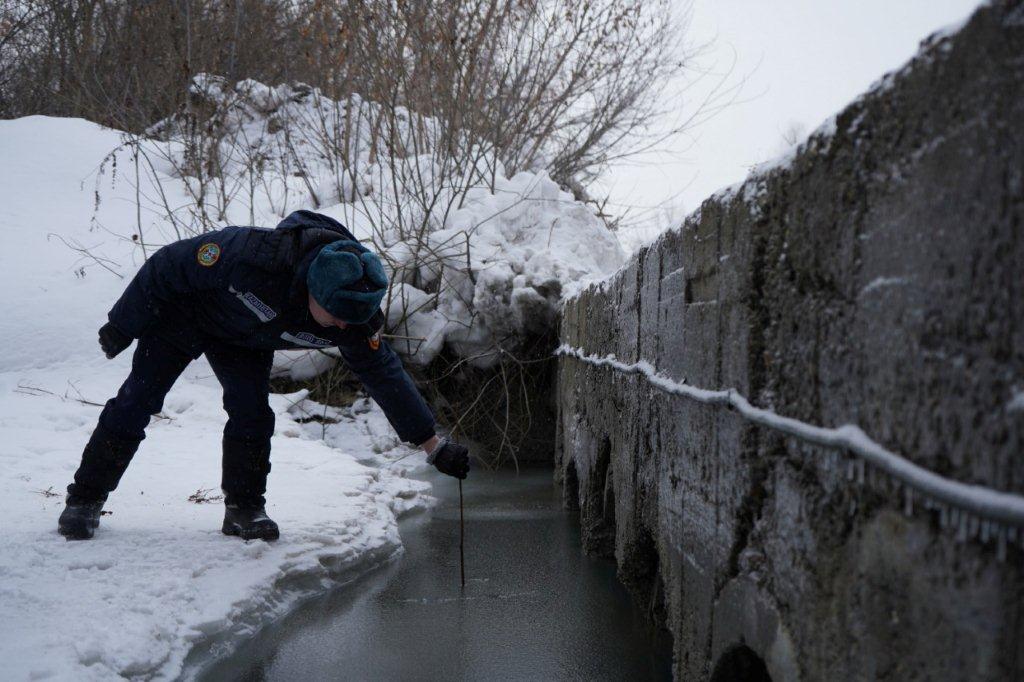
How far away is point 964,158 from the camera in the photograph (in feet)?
3.69

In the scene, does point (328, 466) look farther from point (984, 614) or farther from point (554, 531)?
point (984, 614)

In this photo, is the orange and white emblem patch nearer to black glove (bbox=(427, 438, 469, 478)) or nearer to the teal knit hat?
the teal knit hat

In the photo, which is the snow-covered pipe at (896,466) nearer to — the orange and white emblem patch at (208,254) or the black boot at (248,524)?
the orange and white emblem patch at (208,254)

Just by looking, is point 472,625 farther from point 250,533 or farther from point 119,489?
point 119,489

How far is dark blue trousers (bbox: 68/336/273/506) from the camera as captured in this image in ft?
11.7

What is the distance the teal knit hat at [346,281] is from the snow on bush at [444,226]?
4002mm

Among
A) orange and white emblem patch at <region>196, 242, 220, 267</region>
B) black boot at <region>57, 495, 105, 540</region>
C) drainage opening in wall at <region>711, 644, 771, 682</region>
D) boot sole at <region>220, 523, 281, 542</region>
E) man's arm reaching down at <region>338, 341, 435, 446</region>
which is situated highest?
orange and white emblem patch at <region>196, 242, 220, 267</region>

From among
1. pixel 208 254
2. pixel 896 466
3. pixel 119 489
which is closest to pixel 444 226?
pixel 119 489

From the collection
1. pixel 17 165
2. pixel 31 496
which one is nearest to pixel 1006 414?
pixel 31 496

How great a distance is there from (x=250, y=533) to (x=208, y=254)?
122 cm

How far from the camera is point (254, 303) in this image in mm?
3365

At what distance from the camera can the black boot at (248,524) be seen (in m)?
3.79

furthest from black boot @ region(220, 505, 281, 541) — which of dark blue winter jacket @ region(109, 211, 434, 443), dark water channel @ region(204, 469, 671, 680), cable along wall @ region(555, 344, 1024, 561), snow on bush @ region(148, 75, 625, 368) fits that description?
snow on bush @ region(148, 75, 625, 368)

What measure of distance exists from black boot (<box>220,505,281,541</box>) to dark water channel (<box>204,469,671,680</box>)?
0.38m
